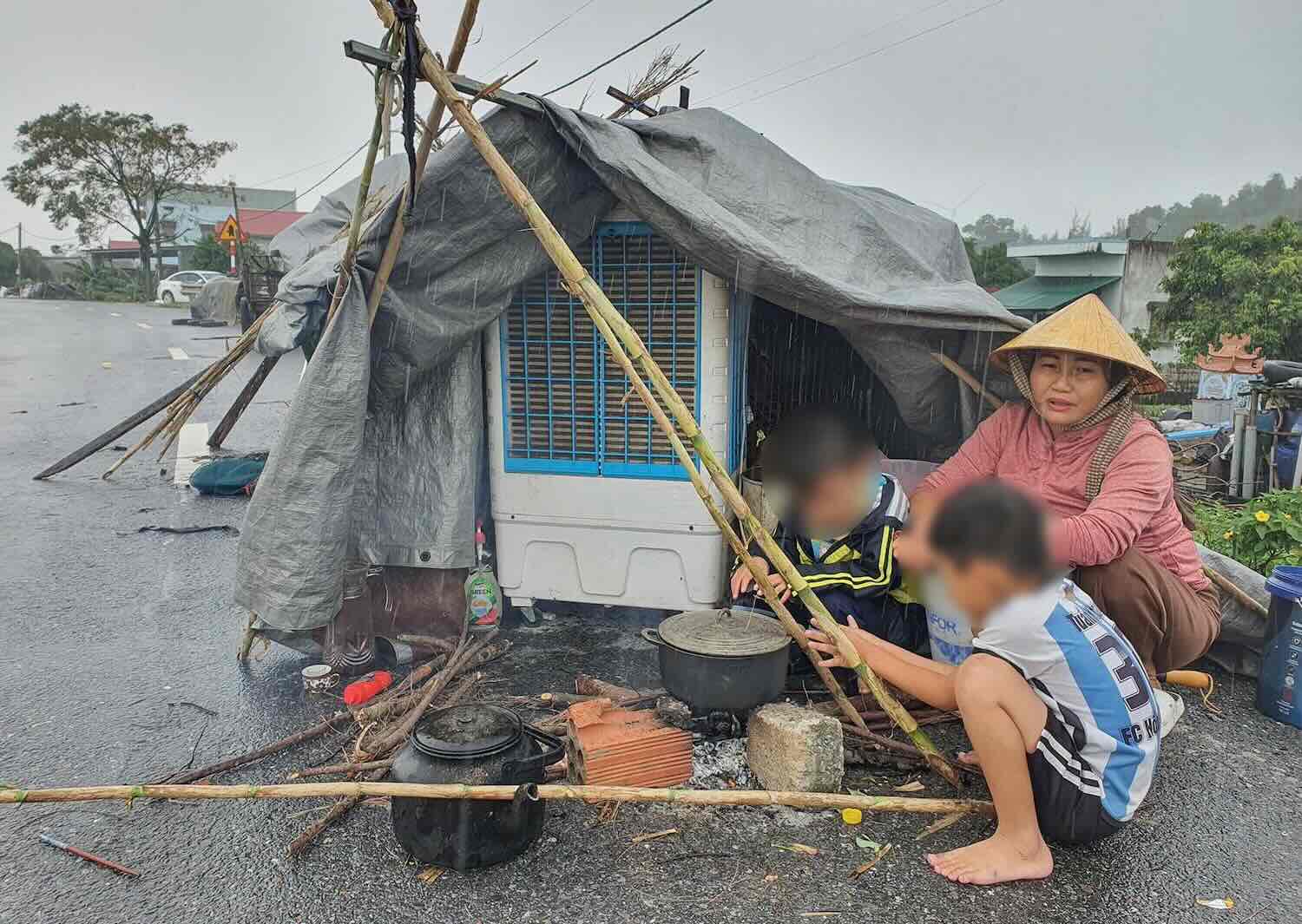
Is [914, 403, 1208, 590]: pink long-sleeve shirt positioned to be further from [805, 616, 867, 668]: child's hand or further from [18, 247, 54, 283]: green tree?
[18, 247, 54, 283]: green tree

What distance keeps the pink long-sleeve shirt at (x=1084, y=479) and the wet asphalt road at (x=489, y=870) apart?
91 cm

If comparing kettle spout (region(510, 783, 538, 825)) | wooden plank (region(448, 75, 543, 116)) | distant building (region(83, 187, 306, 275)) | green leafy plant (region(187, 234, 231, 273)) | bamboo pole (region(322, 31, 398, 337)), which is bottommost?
kettle spout (region(510, 783, 538, 825))

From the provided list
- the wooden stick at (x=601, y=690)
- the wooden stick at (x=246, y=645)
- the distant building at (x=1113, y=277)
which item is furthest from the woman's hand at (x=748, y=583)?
the distant building at (x=1113, y=277)

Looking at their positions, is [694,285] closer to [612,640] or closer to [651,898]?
[612,640]

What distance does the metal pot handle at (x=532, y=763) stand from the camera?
2602mm

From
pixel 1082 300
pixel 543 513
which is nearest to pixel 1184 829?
pixel 1082 300

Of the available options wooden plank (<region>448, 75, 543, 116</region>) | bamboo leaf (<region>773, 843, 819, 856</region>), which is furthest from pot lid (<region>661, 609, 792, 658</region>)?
wooden plank (<region>448, 75, 543, 116</region>)

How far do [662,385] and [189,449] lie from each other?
802cm

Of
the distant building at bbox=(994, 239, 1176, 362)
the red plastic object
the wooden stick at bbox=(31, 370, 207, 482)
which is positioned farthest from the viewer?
the distant building at bbox=(994, 239, 1176, 362)

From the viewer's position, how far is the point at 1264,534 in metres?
4.98

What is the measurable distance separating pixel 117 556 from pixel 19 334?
1757 centimetres

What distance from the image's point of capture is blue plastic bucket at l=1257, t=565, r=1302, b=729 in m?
3.55

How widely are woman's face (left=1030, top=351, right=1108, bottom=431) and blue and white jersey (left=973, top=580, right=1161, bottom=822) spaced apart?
1.17 metres

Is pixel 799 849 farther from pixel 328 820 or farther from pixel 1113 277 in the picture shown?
pixel 1113 277
